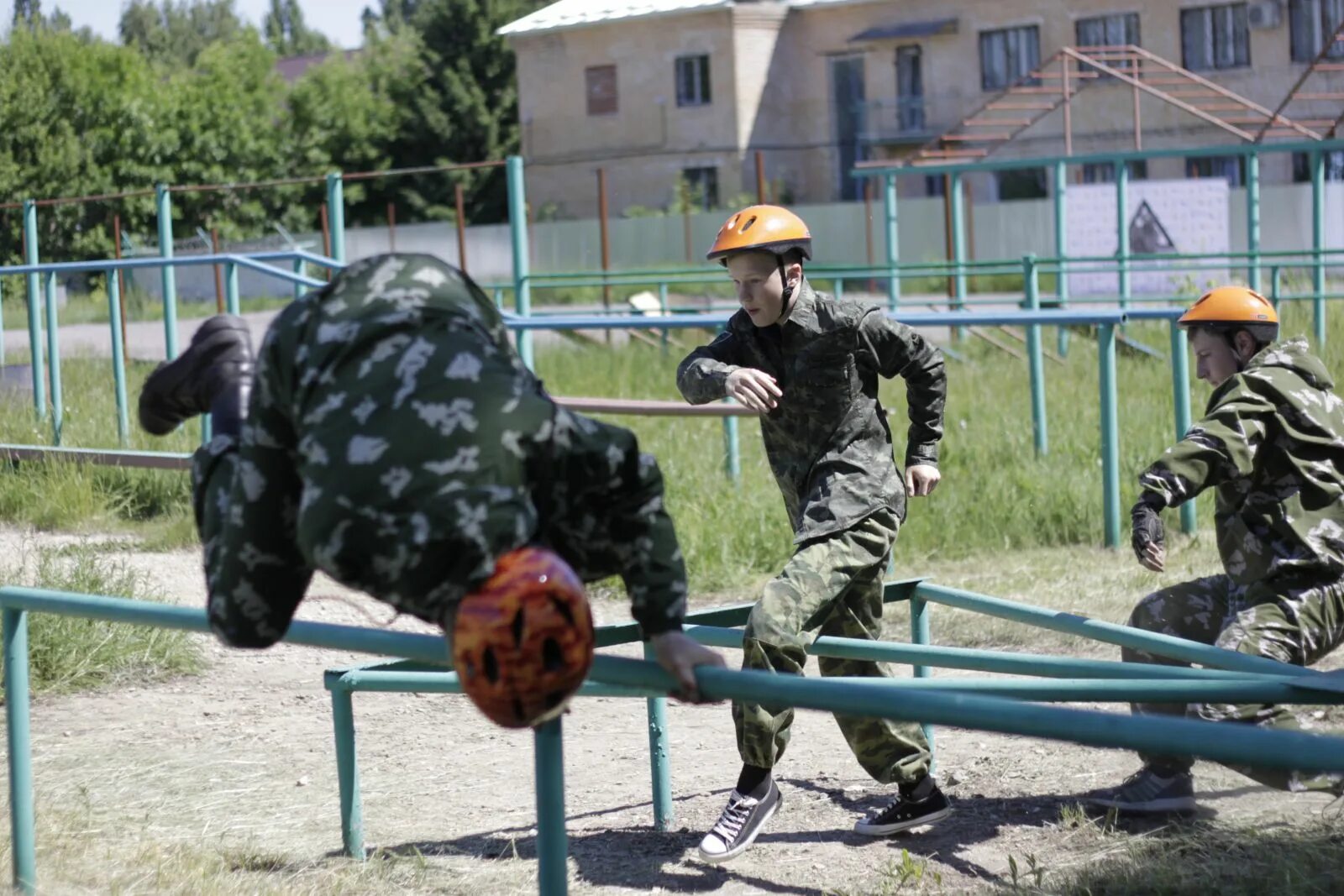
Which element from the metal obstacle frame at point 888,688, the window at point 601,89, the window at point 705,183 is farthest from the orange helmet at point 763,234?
the window at point 601,89

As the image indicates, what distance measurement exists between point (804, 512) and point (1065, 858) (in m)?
0.97

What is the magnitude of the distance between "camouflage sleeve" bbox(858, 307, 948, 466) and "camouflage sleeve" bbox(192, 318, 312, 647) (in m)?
1.70

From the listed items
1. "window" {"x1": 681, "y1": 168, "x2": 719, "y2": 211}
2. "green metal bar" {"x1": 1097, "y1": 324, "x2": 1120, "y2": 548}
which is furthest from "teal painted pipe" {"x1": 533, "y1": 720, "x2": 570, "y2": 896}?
"window" {"x1": 681, "y1": 168, "x2": 719, "y2": 211}

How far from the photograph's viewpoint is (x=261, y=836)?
416 centimetres

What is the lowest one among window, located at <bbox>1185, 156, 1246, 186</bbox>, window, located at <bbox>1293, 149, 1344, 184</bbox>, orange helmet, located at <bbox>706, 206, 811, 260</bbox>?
orange helmet, located at <bbox>706, 206, 811, 260</bbox>

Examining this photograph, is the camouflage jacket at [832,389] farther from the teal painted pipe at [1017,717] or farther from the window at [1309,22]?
the window at [1309,22]

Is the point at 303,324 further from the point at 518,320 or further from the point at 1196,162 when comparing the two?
the point at 1196,162

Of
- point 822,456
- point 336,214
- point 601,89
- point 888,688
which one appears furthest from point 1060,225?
point 601,89

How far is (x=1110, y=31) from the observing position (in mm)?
35375

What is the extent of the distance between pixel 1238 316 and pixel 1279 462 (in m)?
0.35

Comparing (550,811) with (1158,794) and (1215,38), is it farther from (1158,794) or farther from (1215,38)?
(1215,38)

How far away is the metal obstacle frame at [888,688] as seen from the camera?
2.01 m

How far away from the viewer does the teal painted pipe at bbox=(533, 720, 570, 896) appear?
8.02ft

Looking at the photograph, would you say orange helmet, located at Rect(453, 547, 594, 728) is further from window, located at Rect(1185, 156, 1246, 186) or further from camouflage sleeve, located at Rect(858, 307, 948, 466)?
window, located at Rect(1185, 156, 1246, 186)
